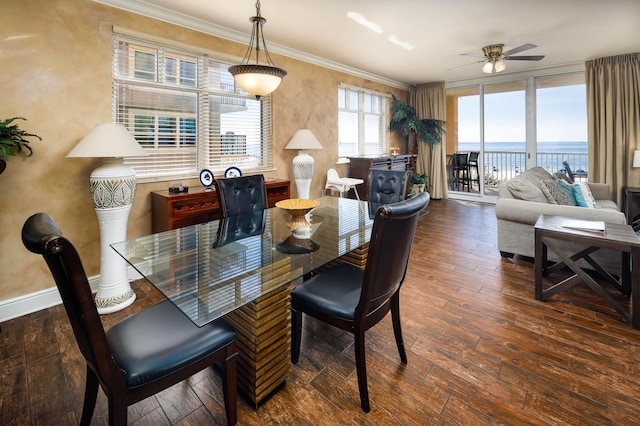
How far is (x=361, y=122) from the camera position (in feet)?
20.1

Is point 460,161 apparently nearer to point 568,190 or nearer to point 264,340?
point 568,190

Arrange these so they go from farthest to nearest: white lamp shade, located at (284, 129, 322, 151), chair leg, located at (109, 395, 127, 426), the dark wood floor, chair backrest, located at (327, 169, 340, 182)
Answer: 1. chair backrest, located at (327, 169, 340, 182)
2. white lamp shade, located at (284, 129, 322, 151)
3. the dark wood floor
4. chair leg, located at (109, 395, 127, 426)

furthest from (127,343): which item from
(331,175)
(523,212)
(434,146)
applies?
(434,146)

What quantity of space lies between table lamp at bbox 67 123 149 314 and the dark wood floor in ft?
0.66

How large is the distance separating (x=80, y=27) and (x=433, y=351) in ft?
11.9

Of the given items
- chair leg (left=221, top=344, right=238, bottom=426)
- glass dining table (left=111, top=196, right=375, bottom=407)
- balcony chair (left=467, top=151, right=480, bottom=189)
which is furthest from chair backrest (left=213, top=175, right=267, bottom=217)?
balcony chair (left=467, top=151, right=480, bottom=189)

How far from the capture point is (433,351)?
1.92 m

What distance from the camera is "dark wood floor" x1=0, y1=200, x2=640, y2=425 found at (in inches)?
57.4

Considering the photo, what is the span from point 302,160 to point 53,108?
8.46 ft

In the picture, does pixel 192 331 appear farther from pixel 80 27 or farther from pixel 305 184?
pixel 305 184

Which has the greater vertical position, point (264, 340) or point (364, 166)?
point (364, 166)

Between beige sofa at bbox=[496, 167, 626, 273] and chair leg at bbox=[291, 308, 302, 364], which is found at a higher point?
beige sofa at bbox=[496, 167, 626, 273]

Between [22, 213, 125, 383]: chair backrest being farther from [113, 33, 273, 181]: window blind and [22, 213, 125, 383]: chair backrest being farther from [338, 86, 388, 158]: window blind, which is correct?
[338, 86, 388, 158]: window blind

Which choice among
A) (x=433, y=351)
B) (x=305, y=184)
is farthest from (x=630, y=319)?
(x=305, y=184)
